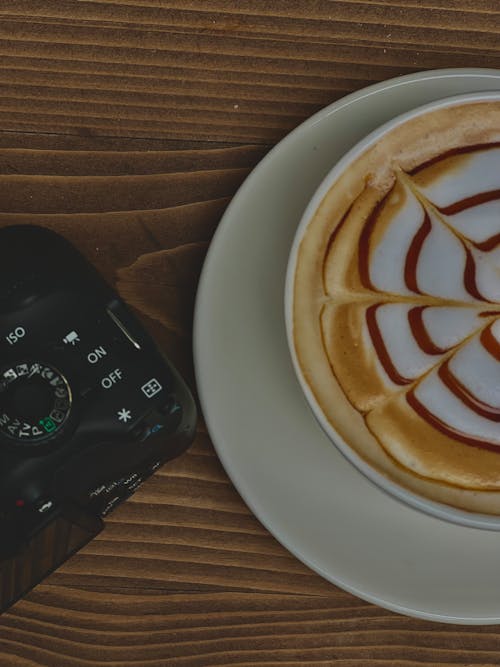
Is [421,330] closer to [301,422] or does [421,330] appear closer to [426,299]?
[426,299]

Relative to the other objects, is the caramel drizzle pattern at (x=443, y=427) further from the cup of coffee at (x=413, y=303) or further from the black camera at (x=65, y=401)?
the black camera at (x=65, y=401)

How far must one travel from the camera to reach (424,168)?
713 mm

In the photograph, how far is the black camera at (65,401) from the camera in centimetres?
62

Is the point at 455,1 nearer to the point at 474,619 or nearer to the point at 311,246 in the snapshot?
the point at 311,246

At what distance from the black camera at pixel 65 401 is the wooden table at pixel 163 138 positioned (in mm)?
104

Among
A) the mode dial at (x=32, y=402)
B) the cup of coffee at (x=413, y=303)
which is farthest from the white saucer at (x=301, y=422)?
the mode dial at (x=32, y=402)

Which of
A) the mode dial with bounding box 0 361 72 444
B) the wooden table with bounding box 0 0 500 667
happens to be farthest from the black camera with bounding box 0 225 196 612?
the wooden table with bounding box 0 0 500 667

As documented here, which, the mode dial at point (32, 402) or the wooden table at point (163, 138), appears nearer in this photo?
the mode dial at point (32, 402)

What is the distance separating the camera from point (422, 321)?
708 millimetres

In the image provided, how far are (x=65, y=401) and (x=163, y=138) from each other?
0.87 feet

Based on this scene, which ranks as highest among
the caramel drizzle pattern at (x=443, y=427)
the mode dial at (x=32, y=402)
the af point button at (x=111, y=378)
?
the mode dial at (x=32, y=402)

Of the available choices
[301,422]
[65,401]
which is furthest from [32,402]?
[301,422]

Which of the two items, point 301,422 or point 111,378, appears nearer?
point 111,378

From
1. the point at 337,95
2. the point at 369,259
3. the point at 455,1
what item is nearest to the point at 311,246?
the point at 369,259
